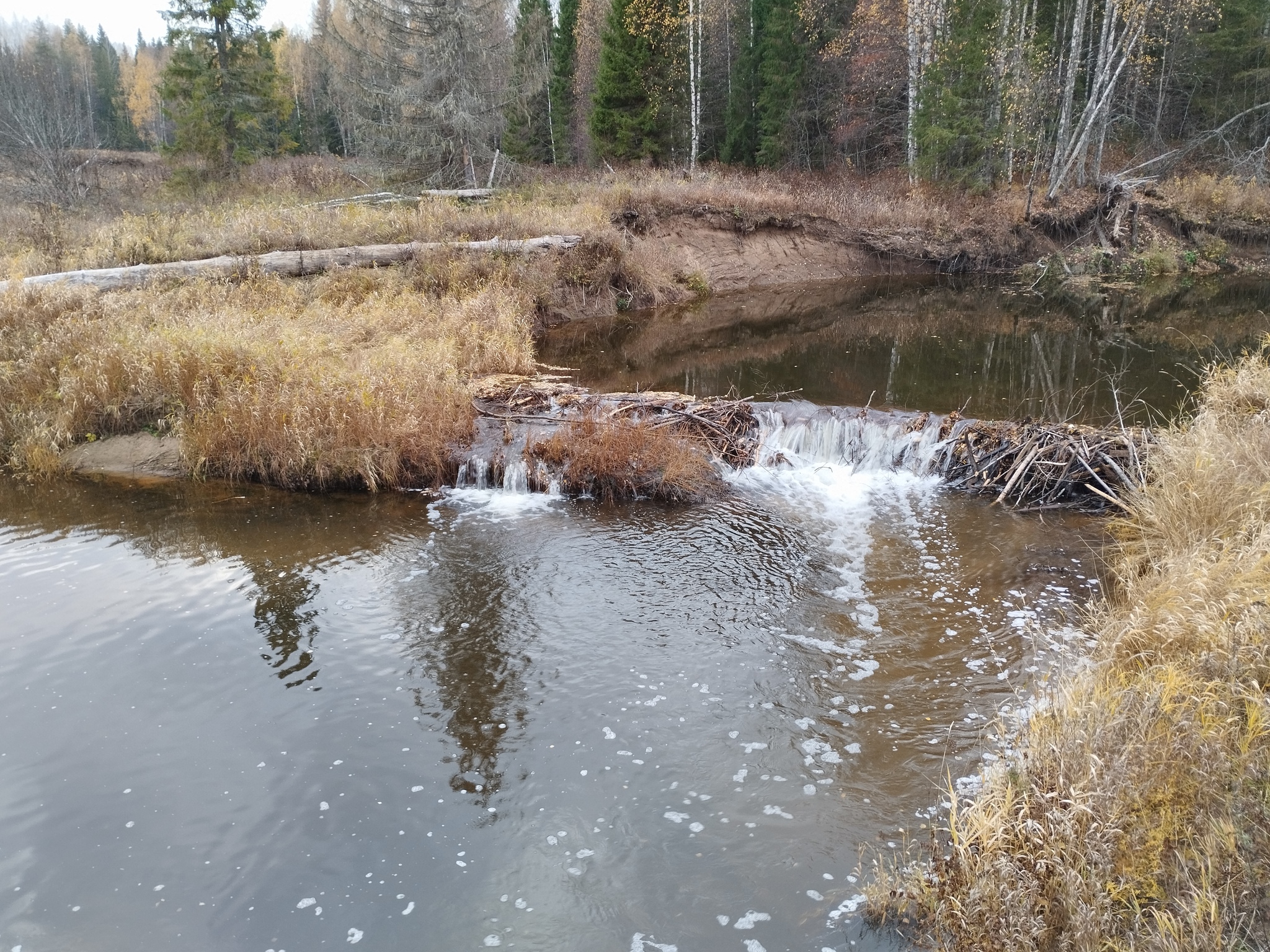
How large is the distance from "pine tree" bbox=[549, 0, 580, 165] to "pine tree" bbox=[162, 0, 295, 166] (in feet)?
54.8

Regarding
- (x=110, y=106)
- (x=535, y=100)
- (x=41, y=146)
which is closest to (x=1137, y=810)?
(x=41, y=146)

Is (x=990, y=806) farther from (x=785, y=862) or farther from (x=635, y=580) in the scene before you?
(x=635, y=580)

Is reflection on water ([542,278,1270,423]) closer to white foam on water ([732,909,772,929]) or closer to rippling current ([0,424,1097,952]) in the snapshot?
rippling current ([0,424,1097,952])

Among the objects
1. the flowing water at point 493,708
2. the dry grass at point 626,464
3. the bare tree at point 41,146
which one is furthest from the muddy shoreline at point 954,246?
the flowing water at point 493,708

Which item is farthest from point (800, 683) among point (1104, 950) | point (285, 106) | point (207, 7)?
point (285, 106)

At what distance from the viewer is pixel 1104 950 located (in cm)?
304

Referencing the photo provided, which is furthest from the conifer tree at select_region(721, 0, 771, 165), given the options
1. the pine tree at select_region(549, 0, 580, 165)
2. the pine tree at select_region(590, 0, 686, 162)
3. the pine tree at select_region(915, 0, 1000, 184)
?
the pine tree at select_region(915, 0, 1000, 184)

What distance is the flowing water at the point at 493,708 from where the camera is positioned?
3906 mm

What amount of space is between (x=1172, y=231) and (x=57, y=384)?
→ 29117mm

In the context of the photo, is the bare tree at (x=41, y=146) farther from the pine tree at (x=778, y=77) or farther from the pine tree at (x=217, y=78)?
the pine tree at (x=778, y=77)

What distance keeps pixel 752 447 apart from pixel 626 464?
1903mm

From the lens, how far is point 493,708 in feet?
17.7

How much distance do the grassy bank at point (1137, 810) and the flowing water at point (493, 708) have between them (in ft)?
1.61

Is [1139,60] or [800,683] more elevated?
[1139,60]
